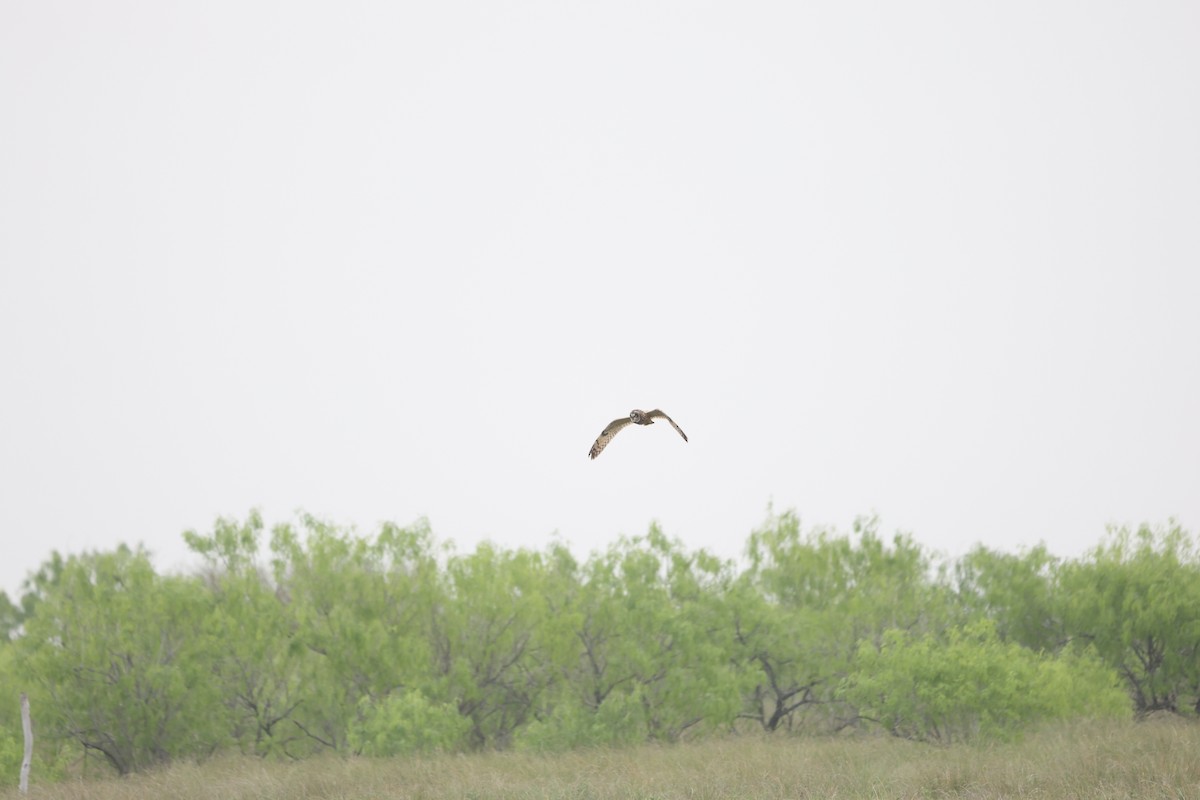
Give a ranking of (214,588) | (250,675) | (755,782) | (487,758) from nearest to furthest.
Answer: (755,782) < (487,758) < (250,675) < (214,588)

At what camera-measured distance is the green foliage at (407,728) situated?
3397 centimetres

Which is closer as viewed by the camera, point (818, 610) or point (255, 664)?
point (255, 664)

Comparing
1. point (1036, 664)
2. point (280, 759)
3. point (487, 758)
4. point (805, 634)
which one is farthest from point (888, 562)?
point (280, 759)

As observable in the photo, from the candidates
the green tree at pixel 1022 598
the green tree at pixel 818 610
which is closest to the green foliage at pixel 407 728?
the green tree at pixel 818 610

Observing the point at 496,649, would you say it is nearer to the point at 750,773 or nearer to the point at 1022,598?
the point at 750,773

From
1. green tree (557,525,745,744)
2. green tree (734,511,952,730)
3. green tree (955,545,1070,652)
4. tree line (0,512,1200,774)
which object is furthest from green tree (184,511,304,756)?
green tree (955,545,1070,652)

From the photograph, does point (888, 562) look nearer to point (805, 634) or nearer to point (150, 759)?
point (805, 634)

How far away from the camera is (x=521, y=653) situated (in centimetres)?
3959

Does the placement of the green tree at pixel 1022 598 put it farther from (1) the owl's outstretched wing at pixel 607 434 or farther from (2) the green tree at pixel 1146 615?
(1) the owl's outstretched wing at pixel 607 434

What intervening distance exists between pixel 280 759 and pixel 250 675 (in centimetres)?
301

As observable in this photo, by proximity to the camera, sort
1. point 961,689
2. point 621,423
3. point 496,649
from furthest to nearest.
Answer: point 496,649 < point 961,689 < point 621,423

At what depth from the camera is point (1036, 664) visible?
36.1m

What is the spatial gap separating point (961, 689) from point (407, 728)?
16009 millimetres

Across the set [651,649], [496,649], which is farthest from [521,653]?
[651,649]
